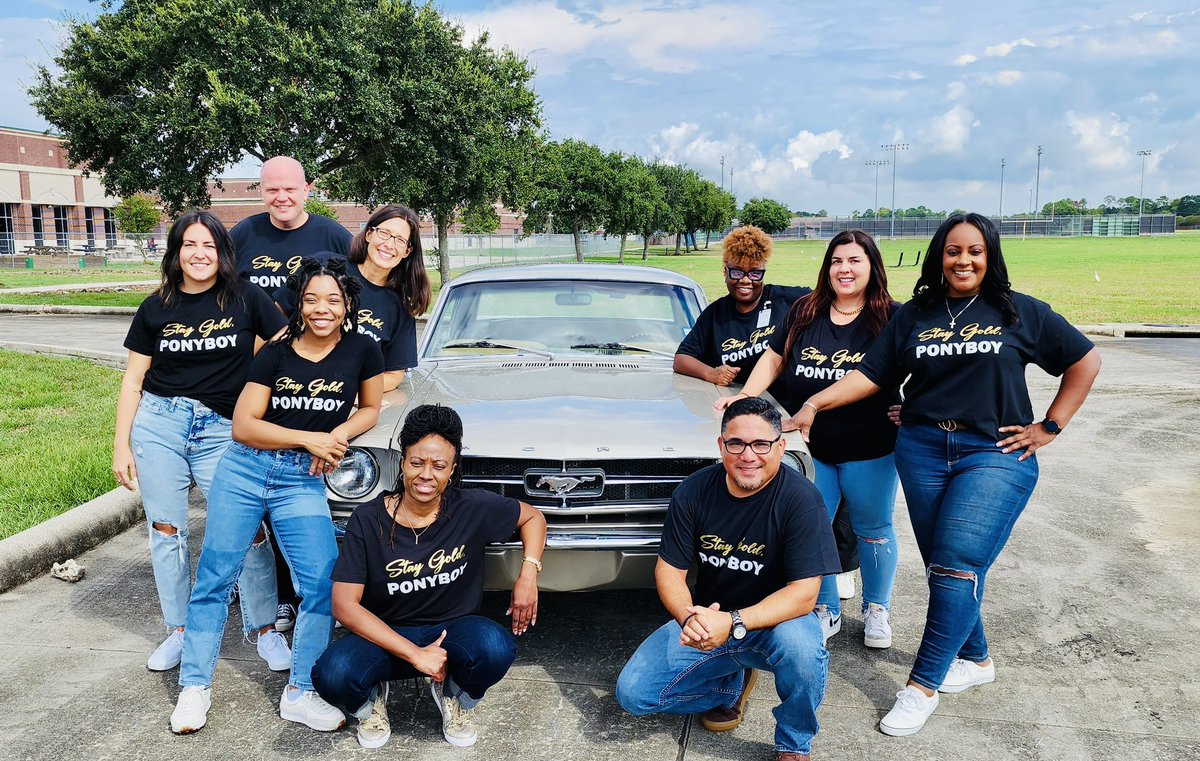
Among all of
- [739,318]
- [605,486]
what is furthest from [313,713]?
[739,318]

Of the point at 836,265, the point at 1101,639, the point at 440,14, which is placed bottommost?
the point at 1101,639

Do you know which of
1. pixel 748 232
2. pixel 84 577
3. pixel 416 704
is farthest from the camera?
pixel 84 577

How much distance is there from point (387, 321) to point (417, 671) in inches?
62.3

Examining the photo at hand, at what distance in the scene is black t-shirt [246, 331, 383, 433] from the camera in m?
3.39

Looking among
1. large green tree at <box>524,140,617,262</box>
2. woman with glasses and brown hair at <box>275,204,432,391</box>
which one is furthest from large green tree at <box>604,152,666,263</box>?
woman with glasses and brown hair at <box>275,204,432,391</box>

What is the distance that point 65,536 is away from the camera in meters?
5.21

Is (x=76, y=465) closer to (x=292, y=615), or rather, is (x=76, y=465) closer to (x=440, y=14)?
(x=292, y=615)

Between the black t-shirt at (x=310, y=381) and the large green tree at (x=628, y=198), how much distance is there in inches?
1823

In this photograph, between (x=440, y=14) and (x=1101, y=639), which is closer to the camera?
(x=1101, y=639)

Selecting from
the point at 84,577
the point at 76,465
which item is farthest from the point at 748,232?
the point at 76,465

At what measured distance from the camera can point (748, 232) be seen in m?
4.40

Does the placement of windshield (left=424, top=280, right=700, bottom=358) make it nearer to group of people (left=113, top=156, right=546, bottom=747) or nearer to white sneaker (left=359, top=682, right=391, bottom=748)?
group of people (left=113, top=156, right=546, bottom=747)

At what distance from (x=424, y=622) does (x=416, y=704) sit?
0.43 metres

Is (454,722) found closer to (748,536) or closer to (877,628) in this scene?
(748,536)
